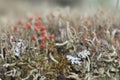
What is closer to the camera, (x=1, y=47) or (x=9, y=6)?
(x=1, y=47)

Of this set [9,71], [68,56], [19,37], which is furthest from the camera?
[19,37]

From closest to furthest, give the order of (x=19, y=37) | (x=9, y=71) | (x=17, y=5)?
(x=9, y=71), (x=19, y=37), (x=17, y=5)

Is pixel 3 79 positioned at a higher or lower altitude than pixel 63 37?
lower

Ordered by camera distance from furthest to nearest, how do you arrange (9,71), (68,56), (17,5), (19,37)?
(17,5) < (19,37) < (68,56) < (9,71)

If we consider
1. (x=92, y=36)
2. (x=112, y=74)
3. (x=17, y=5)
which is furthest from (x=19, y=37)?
(x=17, y=5)

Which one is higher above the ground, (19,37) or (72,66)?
(19,37)

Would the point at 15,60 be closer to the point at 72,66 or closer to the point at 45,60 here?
the point at 45,60

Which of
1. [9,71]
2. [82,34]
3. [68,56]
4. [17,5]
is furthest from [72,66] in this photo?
[17,5]

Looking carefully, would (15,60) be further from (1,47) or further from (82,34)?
(82,34)

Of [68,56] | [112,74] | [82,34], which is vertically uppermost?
[82,34]
